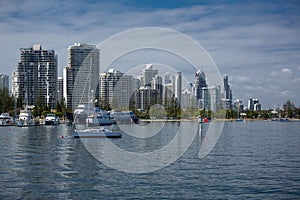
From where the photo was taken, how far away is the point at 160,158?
3266 cm

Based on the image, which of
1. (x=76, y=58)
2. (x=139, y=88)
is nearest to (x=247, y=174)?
(x=139, y=88)

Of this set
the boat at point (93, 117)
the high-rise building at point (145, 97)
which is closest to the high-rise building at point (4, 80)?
the high-rise building at point (145, 97)

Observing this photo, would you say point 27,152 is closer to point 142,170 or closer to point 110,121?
point 142,170

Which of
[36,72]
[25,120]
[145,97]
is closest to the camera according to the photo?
[25,120]

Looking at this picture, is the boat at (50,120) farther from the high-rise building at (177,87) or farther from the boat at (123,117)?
the high-rise building at (177,87)

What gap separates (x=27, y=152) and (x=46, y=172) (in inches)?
448

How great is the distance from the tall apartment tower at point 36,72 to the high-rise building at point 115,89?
140ft

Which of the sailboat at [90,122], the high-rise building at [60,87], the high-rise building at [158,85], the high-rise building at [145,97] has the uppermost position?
the high-rise building at [60,87]

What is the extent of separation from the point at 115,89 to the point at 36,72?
193ft

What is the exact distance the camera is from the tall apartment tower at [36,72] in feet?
517

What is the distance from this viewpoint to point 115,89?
112375 mm

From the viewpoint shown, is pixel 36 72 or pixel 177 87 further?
pixel 36 72

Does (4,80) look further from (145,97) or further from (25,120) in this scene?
(25,120)

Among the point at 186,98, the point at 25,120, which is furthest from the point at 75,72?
the point at 25,120
